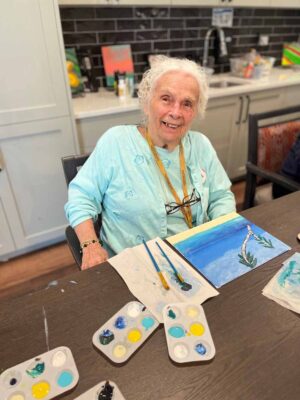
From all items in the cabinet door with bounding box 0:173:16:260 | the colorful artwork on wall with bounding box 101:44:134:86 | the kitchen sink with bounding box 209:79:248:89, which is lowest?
the cabinet door with bounding box 0:173:16:260

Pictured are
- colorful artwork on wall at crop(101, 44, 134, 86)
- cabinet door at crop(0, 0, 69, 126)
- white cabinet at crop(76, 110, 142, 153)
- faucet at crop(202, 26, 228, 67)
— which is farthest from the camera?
faucet at crop(202, 26, 228, 67)

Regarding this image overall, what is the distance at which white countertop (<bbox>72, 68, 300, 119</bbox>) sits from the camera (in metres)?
1.90

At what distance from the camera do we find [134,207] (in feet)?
3.68

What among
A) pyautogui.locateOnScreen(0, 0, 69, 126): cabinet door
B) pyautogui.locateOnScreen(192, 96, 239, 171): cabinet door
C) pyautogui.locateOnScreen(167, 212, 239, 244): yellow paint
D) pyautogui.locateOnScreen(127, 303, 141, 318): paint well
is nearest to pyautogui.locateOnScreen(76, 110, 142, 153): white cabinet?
pyautogui.locateOnScreen(0, 0, 69, 126): cabinet door

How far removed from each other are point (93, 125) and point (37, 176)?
0.49m

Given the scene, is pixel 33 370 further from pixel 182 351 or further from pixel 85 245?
pixel 85 245

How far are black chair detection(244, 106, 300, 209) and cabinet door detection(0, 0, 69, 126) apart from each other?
3.60 feet

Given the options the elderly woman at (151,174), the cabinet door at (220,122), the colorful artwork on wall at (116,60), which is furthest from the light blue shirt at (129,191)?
the colorful artwork on wall at (116,60)

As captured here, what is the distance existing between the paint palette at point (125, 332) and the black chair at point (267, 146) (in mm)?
1088

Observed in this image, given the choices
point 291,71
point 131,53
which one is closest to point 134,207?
point 131,53

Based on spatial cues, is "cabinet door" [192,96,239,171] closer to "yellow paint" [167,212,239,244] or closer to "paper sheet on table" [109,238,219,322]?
"yellow paint" [167,212,239,244]

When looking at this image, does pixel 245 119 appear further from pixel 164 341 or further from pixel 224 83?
pixel 164 341

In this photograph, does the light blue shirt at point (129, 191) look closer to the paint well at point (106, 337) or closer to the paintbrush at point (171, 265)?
the paintbrush at point (171, 265)

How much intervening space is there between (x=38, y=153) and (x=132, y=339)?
1.44 metres
